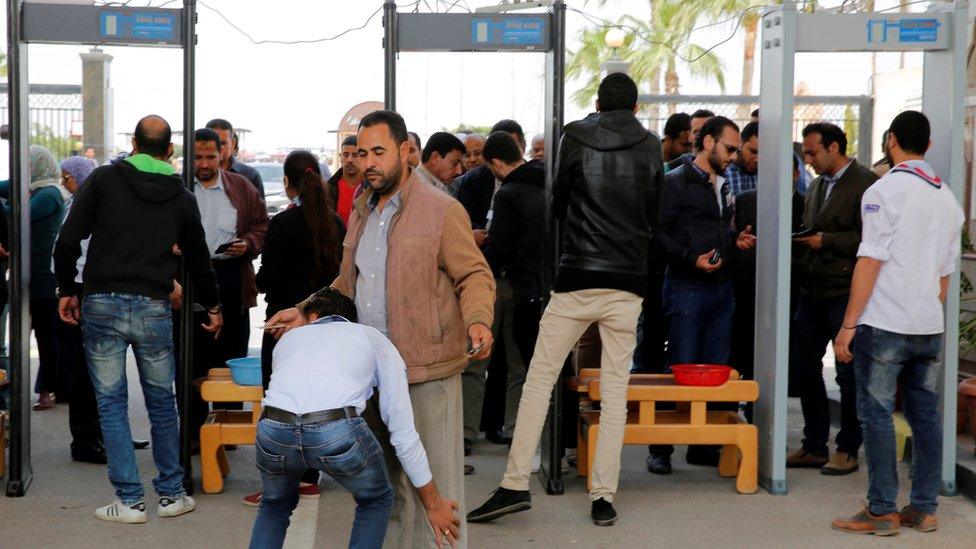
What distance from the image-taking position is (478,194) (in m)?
8.13

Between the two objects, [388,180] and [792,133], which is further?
[792,133]

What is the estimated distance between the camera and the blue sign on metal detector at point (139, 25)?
247 inches

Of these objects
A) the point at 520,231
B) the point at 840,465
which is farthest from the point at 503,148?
the point at 840,465

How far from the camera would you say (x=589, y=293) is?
5.93 meters

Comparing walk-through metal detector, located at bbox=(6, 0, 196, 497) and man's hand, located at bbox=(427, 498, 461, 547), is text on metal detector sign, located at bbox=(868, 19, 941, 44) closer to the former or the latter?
walk-through metal detector, located at bbox=(6, 0, 196, 497)

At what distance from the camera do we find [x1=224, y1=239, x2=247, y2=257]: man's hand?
7.08 m

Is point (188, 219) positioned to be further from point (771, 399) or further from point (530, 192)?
point (771, 399)

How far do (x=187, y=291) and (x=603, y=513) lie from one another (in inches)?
89.9

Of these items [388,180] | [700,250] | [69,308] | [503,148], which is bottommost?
[69,308]

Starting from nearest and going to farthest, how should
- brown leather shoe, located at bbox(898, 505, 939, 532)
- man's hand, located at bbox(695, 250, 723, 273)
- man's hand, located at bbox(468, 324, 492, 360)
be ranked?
man's hand, located at bbox(468, 324, 492, 360) → brown leather shoe, located at bbox(898, 505, 939, 532) → man's hand, located at bbox(695, 250, 723, 273)

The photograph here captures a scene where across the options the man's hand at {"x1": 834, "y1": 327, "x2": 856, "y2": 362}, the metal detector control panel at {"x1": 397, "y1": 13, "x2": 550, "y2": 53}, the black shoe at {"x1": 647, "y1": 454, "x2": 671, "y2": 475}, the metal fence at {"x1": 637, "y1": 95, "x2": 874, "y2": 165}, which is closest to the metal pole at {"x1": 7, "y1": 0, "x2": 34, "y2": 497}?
the metal detector control panel at {"x1": 397, "y1": 13, "x2": 550, "y2": 53}

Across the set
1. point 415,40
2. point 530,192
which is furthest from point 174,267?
point 530,192

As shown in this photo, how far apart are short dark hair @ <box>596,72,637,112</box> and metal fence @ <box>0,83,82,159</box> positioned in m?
11.2

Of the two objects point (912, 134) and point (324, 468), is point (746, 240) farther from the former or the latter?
point (324, 468)
